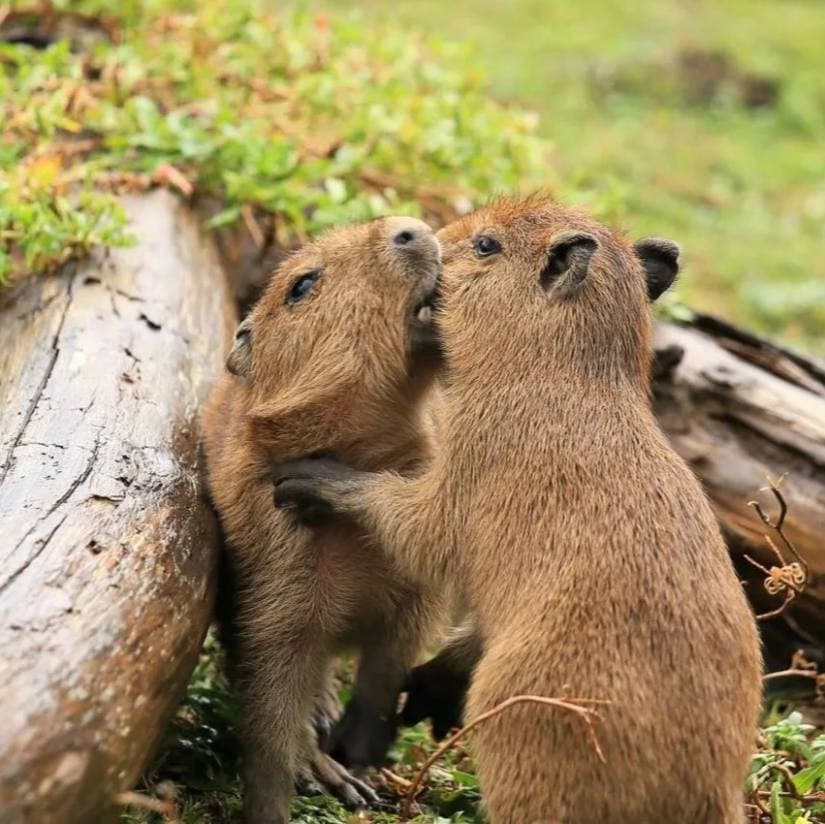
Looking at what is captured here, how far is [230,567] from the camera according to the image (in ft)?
15.5

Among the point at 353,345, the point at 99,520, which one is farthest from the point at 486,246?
the point at 99,520

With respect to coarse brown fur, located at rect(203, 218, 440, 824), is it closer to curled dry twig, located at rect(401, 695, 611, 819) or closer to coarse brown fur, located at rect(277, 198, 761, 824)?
coarse brown fur, located at rect(277, 198, 761, 824)

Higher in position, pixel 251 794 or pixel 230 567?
pixel 230 567

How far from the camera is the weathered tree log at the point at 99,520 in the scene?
10.4ft

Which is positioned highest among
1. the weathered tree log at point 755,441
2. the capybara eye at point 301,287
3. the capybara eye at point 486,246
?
the capybara eye at point 486,246

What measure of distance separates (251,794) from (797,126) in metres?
11.2

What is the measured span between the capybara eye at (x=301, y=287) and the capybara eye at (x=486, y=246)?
0.60m

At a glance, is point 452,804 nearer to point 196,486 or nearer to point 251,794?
point 251,794

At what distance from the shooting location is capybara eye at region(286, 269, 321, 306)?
4.85 meters

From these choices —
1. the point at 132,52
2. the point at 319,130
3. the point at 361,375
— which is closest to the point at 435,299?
the point at 361,375

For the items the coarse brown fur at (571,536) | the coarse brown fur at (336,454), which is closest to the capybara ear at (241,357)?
the coarse brown fur at (336,454)

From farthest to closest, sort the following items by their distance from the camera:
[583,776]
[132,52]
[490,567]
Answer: [132,52] → [490,567] → [583,776]

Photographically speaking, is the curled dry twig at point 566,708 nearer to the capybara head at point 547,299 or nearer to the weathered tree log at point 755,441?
the capybara head at point 547,299

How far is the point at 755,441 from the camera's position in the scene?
19.5ft
